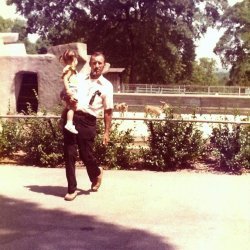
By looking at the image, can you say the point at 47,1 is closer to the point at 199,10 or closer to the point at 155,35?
the point at 155,35

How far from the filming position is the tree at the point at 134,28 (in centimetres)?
4566

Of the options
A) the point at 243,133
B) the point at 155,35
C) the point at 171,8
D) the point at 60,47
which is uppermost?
the point at 171,8

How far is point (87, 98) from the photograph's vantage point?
5.83 metres

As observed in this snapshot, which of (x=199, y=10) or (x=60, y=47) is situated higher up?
(x=199, y=10)

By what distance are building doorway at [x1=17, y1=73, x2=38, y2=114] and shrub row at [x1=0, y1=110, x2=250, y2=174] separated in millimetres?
5775

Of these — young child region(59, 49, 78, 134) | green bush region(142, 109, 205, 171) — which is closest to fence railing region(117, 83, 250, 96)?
green bush region(142, 109, 205, 171)

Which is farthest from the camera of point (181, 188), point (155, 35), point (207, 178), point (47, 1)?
point (47, 1)

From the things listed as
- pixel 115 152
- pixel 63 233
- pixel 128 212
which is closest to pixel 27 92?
pixel 115 152

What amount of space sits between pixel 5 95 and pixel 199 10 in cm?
3836

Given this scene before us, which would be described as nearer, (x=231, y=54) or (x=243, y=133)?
(x=243, y=133)

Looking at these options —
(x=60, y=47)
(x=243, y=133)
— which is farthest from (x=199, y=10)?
(x=243, y=133)

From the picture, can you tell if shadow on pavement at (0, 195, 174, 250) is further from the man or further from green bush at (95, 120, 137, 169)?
green bush at (95, 120, 137, 169)

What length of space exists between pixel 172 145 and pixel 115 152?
971 mm

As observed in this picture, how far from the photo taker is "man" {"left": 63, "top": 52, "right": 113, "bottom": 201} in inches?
228
